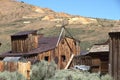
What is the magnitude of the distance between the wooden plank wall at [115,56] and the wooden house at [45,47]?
16.4 metres

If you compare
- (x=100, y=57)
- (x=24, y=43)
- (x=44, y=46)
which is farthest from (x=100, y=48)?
(x=24, y=43)

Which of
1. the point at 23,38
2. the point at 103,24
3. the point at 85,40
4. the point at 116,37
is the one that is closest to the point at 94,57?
the point at 116,37

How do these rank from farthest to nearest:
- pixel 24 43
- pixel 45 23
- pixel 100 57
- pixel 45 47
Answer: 1. pixel 45 23
2. pixel 24 43
3. pixel 45 47
4. pixel 100 57

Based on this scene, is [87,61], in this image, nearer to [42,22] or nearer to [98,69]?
[98,69]

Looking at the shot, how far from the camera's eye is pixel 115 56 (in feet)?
80.0

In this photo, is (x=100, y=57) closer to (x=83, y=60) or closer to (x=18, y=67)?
(x=18, y=67)

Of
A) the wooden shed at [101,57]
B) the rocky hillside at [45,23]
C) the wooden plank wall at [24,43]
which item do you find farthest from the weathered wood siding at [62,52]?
the rocky hillside at [45,23]

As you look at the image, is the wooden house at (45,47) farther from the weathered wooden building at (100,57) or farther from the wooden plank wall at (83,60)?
the weathered wooden building at (100,57)

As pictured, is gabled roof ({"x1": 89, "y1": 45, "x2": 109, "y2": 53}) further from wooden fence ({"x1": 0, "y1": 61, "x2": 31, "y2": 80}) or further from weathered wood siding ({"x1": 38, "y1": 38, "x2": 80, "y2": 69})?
weathered wood siding ({"x1": 38, "y1": 38, "x2": 80, "y2": 69})

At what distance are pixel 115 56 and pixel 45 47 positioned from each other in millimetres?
18158

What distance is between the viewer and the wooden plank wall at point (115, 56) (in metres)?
24.2

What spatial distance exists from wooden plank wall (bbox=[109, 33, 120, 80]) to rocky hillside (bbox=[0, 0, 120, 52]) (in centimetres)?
5098

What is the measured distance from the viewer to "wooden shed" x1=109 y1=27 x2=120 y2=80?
24.2 metres

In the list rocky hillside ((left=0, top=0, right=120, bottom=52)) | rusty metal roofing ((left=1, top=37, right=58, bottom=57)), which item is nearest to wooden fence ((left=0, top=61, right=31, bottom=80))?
rusty metal roofing ((left=1, top=37, right=58, bottom=57))
